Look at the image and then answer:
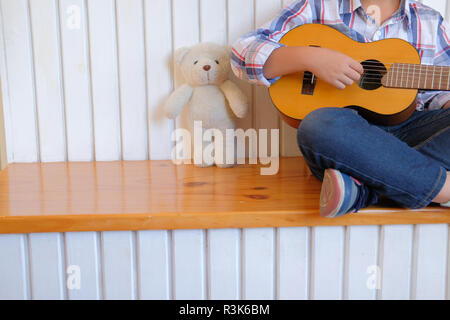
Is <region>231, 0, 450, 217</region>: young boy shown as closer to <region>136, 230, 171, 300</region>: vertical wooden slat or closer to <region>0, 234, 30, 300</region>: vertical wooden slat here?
<region>136, 230, 171, 300</region>: vertical wooden slat

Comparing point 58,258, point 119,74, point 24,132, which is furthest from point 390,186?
point 24,132

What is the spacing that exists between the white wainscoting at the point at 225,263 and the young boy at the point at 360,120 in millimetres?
96

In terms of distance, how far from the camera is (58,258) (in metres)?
0.91

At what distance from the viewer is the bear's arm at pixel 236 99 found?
1.23 meters

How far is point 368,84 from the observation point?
103 centimetres

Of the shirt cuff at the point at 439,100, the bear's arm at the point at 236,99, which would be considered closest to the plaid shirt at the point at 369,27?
the shirt cuff at the point at 439,100

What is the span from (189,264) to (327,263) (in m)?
0.28

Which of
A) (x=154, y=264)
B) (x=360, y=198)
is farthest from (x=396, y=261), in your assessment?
(x=154, y=264)

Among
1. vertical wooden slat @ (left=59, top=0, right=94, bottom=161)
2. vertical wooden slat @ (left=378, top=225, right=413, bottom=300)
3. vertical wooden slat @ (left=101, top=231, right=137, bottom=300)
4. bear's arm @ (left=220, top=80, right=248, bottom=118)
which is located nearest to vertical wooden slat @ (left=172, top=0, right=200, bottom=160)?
bear's arm @ (left=220, top=80, right=248, bottom=118)

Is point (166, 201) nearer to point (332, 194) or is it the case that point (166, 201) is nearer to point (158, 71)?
point (332, 194)

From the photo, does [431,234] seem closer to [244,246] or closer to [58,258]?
[244,246]

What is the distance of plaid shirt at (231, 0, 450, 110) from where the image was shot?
3.68 ft

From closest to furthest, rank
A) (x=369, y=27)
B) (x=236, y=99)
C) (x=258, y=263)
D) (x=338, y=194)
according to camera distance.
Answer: (x=338, y=194) → (x=258, y=263) → (x=369, y=27) → (x=236, y=99)

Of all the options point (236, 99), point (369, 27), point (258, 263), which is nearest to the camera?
point (258, 263)
